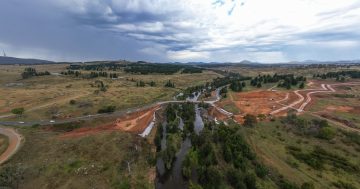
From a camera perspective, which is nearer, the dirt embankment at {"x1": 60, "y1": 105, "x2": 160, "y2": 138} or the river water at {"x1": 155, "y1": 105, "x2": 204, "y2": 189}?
the river water at {"x1": 155, "y1": 105, "x2": 204, "y2": 189}

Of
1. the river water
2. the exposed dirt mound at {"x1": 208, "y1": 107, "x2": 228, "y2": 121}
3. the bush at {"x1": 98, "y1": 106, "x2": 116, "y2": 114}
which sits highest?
the bush at {"x1": 98, "y1": 106, "x2": 116, "y2": 114}

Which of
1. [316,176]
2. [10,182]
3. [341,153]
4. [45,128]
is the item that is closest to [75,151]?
[10,182]

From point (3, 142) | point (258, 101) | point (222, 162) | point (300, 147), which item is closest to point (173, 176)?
point (222, 162)

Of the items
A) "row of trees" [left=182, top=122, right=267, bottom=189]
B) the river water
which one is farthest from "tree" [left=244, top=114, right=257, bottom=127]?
the river water

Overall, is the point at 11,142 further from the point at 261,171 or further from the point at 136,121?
the point at 261,171

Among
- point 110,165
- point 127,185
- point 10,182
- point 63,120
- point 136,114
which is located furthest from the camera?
point 136,114

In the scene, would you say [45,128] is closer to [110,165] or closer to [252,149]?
[110,165]

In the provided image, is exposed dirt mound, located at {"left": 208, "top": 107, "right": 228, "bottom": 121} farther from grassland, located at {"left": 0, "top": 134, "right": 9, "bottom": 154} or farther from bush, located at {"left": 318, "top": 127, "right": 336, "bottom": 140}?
grassland, located at {"left": 0, "top": 134, "right": 9, "bottom": 154}
